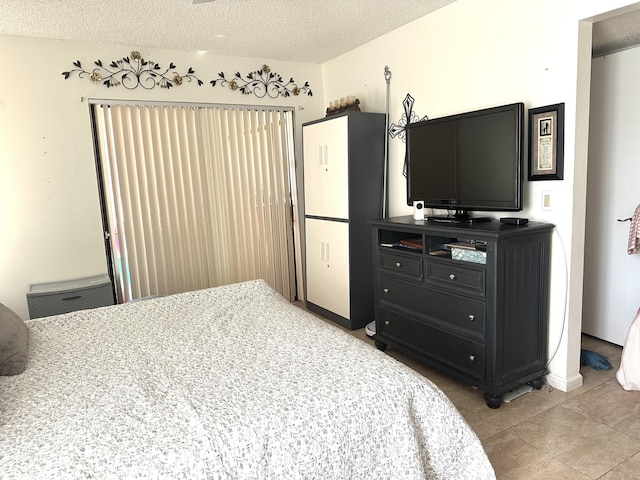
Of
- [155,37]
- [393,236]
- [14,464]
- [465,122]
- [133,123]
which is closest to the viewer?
[14,464]

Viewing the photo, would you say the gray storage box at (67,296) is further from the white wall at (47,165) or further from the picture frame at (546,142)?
the picture frame at (546,142)

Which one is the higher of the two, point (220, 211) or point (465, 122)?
point (465, 122)

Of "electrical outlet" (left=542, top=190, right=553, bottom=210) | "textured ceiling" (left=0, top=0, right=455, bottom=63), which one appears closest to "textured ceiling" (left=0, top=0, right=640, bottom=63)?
"textured ceiling" (left=0, top=0, right=455, bottom=63)

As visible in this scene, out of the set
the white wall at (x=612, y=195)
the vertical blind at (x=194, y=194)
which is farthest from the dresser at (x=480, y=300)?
the vertical blind at (x=194, y=194)

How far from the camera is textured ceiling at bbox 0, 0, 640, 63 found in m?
2.90

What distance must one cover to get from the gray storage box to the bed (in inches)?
61.1

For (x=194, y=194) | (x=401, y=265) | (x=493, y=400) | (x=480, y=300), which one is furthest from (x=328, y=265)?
(x=493, y=400)

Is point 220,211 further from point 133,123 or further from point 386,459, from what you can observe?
point 386,459

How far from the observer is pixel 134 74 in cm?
383

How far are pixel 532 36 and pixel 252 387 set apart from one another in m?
2.52

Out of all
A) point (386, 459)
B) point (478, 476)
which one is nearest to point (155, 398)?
point (386, 459)

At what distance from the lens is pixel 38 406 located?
1.47 m

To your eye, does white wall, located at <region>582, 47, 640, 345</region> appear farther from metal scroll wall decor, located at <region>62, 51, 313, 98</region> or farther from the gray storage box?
the gray storage box

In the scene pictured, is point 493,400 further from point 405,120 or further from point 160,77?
point 160,77
